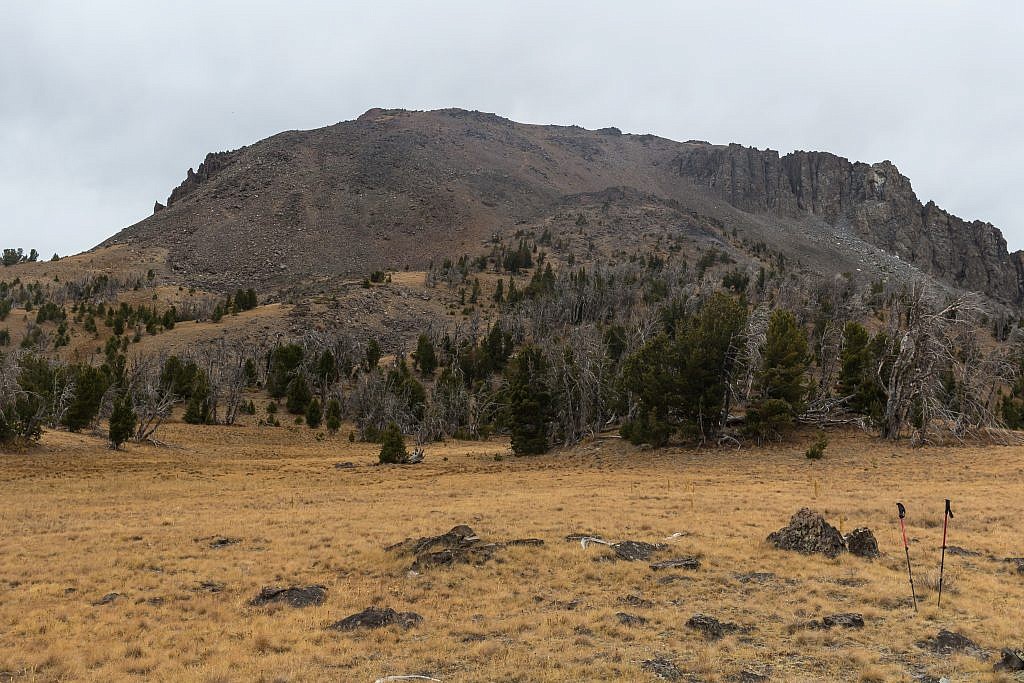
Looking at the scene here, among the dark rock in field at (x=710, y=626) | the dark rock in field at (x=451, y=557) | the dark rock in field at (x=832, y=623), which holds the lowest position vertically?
the dark rock in field at (x=451, y=557)

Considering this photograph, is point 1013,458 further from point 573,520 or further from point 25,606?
point 25,606

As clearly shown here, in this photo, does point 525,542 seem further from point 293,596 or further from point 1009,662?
point 1009,662

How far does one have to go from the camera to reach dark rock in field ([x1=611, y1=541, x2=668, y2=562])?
14.4m

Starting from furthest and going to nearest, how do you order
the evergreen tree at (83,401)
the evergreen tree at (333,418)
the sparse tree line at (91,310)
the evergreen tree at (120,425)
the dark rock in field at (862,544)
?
1. the sparse tree line at (91,310)
2. the evergreen tree at (333,418)
3. the evergreen tree at (83,401)
4. the evergreen tree at (120,425)
5. the dark rock in field at (862,544)

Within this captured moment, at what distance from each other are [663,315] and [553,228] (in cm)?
7127

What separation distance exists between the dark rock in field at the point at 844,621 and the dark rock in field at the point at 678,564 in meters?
3.55

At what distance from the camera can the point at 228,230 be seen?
14512 centimetres

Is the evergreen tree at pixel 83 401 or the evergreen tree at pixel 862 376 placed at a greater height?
the evergreen tree at pixel 862 376

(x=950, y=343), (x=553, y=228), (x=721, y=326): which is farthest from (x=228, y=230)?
(x=950, y=343)

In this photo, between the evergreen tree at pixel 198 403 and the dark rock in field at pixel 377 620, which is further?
the evergreen tree at pixel 198 403

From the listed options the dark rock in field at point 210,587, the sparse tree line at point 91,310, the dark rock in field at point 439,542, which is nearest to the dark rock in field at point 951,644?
the dark rock in field at point 439,542

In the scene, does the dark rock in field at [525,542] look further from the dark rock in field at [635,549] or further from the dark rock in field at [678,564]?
the dark rock in field at [678,564]

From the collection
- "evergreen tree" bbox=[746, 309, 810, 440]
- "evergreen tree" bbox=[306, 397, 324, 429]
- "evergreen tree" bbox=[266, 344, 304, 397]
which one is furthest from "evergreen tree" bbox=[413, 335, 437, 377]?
"evergreen tree" bbox=[746, 309, 810, 440]

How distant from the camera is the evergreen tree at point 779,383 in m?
36.3
